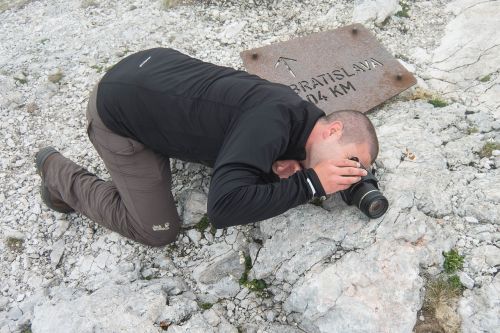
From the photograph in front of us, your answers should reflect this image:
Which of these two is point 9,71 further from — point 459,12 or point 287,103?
point 459,12

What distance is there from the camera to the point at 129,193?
3.52 metres

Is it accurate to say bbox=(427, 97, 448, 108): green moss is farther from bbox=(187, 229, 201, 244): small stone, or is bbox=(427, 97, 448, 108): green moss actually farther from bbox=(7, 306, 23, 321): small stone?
bbox=(7, 306, 23, 321): small stone

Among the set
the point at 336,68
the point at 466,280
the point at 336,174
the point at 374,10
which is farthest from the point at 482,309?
the point at 374,10

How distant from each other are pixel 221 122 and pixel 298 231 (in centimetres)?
94

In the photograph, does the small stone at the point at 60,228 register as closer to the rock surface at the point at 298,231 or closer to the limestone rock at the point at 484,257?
the rock surface at the point at 298,231

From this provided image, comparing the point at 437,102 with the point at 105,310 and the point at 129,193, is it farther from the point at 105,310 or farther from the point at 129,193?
the point at 105,310

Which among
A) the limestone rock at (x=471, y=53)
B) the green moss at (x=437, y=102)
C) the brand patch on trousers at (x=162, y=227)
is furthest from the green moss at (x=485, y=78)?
the brand patch on trousers at (x=162, y=227)

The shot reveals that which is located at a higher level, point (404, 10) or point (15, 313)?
point (404, 10)

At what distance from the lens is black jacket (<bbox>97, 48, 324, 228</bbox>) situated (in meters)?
2.66

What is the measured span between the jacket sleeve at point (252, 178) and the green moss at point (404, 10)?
312cm

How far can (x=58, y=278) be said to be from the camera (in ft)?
11.3

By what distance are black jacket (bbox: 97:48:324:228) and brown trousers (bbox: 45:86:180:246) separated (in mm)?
135

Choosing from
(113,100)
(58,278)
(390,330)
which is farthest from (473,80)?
(58,278)

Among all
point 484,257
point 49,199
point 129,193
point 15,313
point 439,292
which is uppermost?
point 484,257
